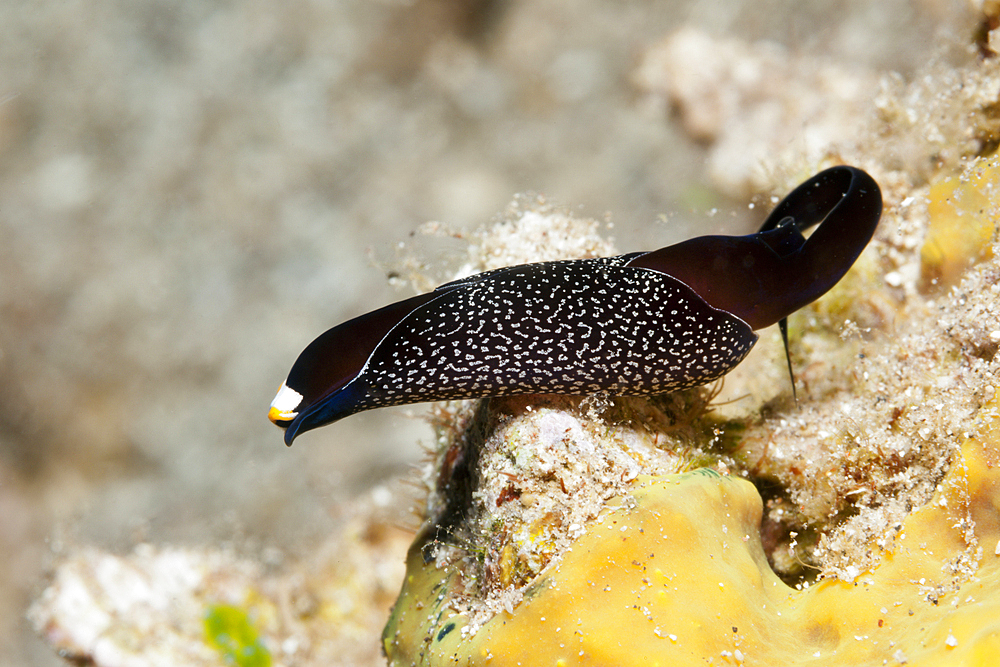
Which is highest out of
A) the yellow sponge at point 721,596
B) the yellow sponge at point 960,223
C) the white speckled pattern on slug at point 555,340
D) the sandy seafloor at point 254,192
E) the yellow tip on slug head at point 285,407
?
the sandy seafloor at point 254,192

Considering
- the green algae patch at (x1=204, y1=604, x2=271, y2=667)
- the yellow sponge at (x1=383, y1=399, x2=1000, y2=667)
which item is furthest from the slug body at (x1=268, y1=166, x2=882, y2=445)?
the green algae patch at (x1=204, y1=604, x2=271, y2=667)

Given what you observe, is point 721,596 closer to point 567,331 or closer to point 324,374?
point 567,331

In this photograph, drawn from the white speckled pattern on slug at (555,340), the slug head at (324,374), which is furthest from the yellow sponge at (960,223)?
the slug head at (324,374)

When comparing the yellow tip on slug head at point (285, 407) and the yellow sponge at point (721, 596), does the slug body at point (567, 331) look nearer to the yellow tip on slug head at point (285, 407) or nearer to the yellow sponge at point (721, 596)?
the yellow tip on slug head at point (285, 407)

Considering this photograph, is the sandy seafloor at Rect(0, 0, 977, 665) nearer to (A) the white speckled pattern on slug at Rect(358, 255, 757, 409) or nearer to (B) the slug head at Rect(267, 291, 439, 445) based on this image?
(B) the slug head at Rect(267, 291, 439, 445)

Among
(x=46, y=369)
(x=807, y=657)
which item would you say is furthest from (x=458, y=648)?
(x=46, y=369)

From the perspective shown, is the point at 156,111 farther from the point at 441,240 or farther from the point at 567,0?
the point at 567,0

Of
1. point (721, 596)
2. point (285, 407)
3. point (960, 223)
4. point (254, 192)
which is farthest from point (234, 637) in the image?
point (960, 223)

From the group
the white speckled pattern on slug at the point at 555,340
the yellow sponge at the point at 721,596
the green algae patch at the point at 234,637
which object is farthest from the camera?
the green algae patch at the point at 234,637
